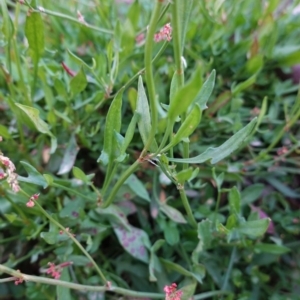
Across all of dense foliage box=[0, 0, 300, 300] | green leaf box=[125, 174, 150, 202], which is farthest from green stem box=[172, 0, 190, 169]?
green leaf box=[125, 174, 150, 202]

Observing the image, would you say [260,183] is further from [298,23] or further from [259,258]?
[298,23]

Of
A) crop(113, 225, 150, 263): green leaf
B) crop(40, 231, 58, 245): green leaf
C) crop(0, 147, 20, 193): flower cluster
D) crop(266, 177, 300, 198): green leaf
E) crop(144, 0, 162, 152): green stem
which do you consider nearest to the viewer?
crop(144, 0, 162, 152): green stem

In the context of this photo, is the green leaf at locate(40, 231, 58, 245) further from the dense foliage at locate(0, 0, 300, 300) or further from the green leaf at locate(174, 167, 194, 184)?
the green leaf at locate(174, 167, 194, 184)

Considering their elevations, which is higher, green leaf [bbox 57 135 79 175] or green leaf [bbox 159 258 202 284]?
green leaf [bbox 57 135 79 175]

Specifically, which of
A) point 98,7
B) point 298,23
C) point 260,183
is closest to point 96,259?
point 260,183

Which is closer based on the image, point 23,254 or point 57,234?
point 57,234

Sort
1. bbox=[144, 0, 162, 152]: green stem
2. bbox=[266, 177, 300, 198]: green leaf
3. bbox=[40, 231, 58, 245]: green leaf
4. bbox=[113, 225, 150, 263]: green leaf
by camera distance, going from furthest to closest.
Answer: bbox=[266, 177, 300, 198]: green leaf → bbox=[113, 225, 150, 263]: green leaf → bbox=[40, 231, 58, 245]: green leaf → bbox=[144, 0, 162, 152]: green stem

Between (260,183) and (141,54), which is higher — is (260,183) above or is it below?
below

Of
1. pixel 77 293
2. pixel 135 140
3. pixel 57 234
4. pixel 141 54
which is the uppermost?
pixel 141 54
